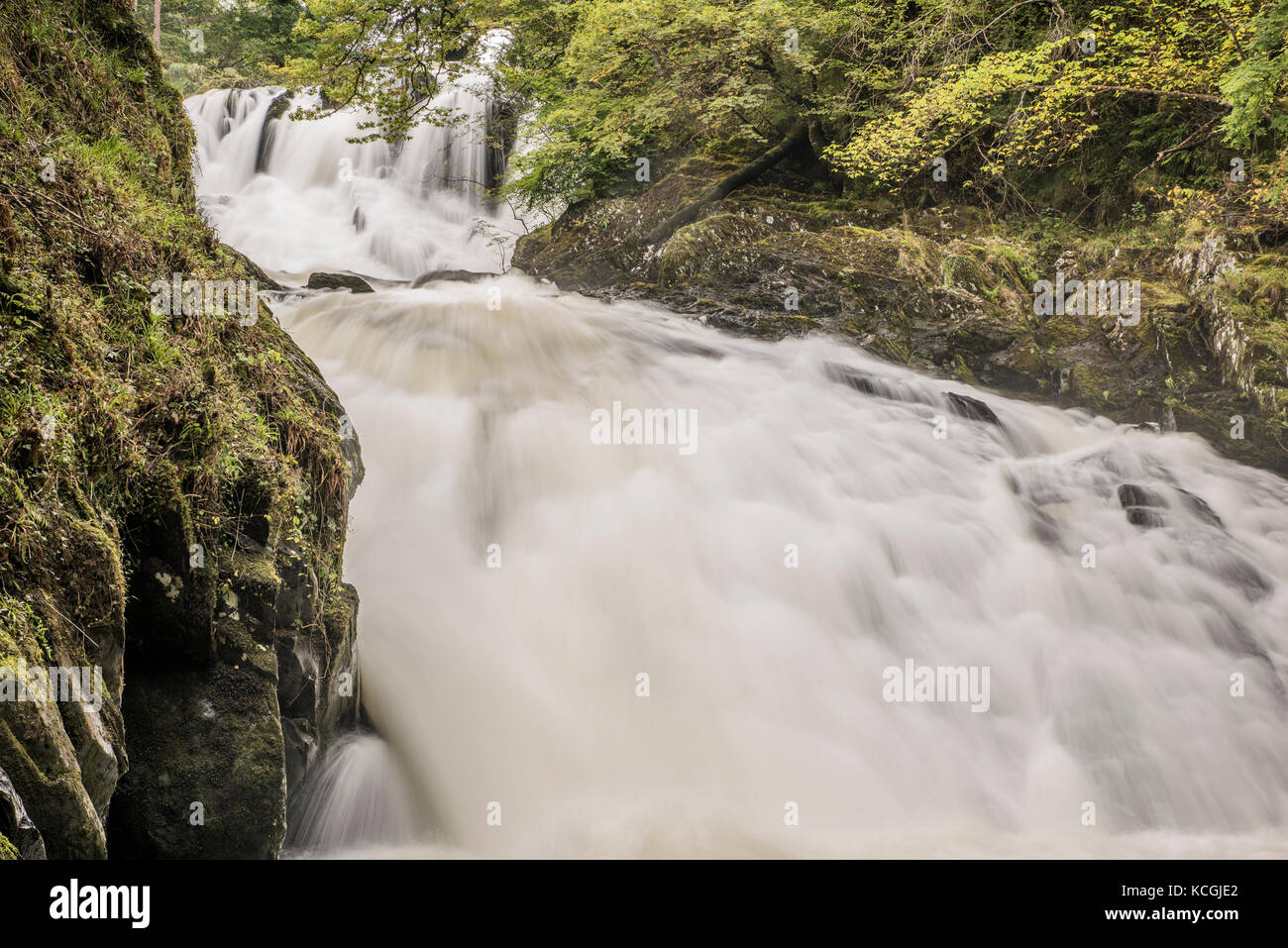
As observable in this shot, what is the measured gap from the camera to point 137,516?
278 centimetres

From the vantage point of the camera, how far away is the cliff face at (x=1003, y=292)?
9250 millimetres

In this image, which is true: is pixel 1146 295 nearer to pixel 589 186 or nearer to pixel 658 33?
pixel 658 33

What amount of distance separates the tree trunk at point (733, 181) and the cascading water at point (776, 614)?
4.30 meters

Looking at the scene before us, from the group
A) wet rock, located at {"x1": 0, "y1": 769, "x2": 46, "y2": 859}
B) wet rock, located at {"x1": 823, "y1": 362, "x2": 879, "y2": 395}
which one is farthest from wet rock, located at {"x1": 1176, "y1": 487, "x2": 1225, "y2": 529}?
wet rock, located at {"x1": 0, "y1": 769, "x2": 46, "y2": 859}

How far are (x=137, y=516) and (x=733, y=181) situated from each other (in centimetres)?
1185

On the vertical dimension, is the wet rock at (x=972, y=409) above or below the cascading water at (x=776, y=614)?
above

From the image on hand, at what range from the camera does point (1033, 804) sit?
4836mm

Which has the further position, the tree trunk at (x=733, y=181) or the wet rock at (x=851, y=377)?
the tree trunk at (x=733, y=181)

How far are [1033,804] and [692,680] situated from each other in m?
2.24

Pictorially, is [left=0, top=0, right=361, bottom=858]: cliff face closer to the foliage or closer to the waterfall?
the waterfall


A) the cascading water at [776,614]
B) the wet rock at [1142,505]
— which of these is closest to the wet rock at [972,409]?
the cascading water at [776,614]

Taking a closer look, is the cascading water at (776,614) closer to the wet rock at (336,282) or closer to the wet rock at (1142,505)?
the wet rock at (1142,505)

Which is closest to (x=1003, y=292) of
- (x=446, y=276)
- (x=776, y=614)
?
(x=776, y=614)
